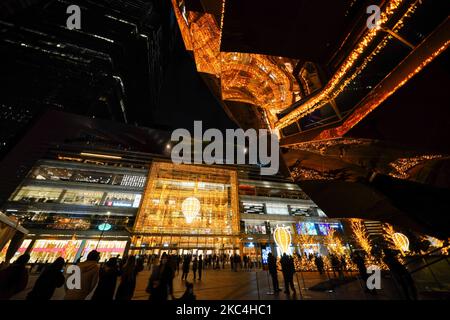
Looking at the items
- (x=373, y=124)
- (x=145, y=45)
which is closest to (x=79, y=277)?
(x=373, y=124)

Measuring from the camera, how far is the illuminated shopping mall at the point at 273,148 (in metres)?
1.85

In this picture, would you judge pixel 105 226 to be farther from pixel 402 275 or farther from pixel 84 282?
pixel 402 275

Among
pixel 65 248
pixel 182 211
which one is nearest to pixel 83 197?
pixel 65 248

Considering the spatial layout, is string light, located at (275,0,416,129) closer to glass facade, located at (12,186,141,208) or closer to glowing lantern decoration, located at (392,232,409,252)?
glowing lantern decoration, located at (392,232,409,252)

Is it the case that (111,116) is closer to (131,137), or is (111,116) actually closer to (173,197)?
(131,137)

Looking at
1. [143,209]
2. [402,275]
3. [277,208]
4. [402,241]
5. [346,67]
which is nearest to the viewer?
[346,67]

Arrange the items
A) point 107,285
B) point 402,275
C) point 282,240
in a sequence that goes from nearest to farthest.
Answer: point 107,285
point 402,275
point 282,240

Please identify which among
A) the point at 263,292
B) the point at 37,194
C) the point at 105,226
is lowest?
the point at 263,292

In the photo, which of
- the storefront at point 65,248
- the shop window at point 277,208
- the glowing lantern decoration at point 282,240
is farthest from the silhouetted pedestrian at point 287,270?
the shop window at point 277,208

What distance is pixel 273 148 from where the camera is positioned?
167 inches

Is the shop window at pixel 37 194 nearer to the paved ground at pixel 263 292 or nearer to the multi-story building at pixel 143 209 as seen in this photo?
the multi-story building at pixel 143 209

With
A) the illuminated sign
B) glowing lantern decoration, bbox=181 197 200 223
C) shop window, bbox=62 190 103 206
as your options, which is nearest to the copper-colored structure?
glowing lantern decoration, bbox=181 197 200 223

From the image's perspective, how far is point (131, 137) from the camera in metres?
25.6

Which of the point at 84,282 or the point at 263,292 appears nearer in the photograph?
the point at 84,282
